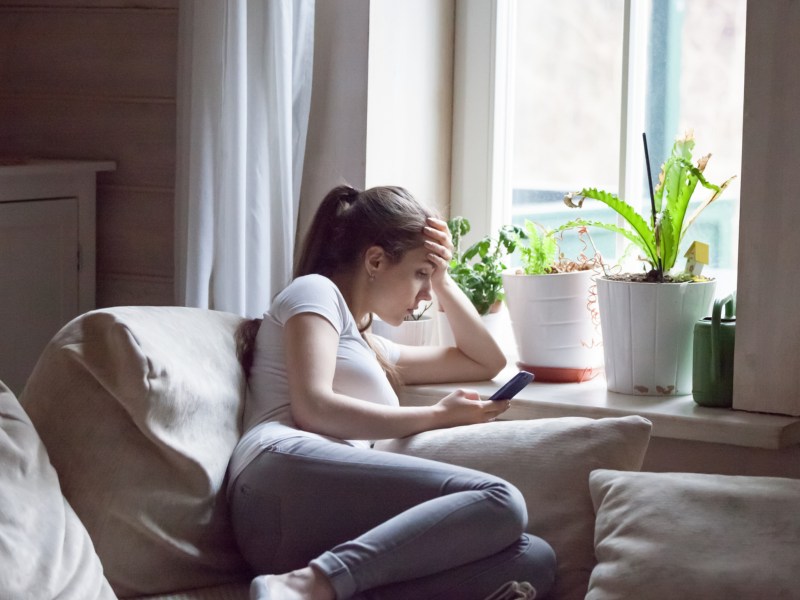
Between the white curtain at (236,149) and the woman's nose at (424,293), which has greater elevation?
the white curtain at (236,149)

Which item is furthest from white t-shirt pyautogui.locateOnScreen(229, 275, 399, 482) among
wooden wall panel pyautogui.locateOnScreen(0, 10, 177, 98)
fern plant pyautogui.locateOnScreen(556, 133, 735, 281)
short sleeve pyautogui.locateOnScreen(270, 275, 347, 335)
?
wooden wall panel pyautogui.locateOnScreen(0, 10, 177, 98)

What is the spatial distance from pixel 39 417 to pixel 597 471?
Result: 90cm

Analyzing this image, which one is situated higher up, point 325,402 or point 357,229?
point 357,229

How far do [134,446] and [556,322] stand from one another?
0.96 m

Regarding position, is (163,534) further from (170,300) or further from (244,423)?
(170,300)

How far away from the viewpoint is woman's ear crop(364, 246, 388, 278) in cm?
214

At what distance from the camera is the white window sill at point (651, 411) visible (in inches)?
79.4

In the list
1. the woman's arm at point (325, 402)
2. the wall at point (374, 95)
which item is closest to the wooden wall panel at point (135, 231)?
the wall at point (374, 95)

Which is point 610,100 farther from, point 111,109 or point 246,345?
point 111,109

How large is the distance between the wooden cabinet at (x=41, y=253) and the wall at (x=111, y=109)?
0.08 m

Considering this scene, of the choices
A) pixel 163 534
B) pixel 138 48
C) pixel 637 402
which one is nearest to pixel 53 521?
pixel 163 534

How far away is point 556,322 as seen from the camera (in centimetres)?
234

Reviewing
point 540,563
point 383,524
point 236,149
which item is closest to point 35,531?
point 383,524

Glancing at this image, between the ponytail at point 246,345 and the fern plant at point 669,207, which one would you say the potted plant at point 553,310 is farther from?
the ponytail at point 246,345
